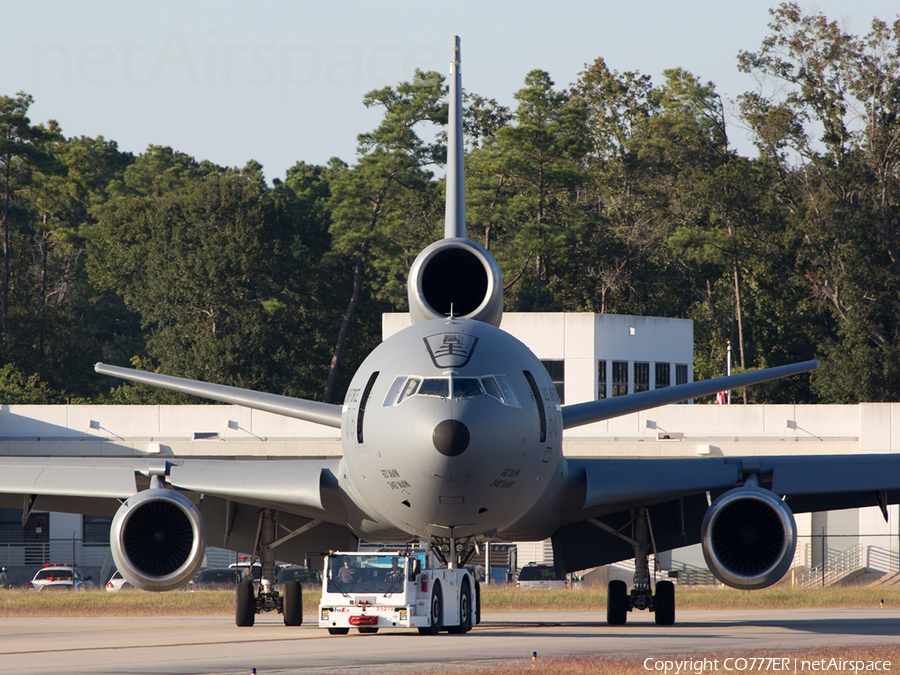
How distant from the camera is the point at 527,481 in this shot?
765 inches

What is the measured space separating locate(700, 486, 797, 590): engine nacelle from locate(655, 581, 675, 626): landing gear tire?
3.25 meters

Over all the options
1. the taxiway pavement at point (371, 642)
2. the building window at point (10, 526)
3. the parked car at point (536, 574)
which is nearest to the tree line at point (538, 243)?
the building window at point (10, 526)

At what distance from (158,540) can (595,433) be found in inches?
1352

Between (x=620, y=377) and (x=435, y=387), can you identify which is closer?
(x=435, y=387)

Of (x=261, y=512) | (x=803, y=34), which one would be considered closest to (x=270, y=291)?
(x=803, y=34)

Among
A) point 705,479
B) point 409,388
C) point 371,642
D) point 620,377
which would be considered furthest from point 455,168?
point 620,377

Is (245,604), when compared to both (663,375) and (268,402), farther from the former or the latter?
(663,375)

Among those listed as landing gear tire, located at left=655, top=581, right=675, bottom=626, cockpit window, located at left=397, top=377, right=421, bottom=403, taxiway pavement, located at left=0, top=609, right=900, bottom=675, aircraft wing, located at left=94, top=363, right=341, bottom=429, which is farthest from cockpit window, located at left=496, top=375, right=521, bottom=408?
landing gear tire, located at left=655, top=581, right=675, bottom=626

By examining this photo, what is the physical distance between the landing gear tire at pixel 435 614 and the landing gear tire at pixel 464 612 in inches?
17.7

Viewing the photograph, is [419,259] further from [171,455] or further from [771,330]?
[771,330]

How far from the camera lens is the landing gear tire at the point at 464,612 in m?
22.1

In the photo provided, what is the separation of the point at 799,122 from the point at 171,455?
155 ft

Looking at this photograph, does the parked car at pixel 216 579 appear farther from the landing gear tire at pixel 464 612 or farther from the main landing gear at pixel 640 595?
the landing gear tire at pixel 464 612

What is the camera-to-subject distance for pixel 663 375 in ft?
198
